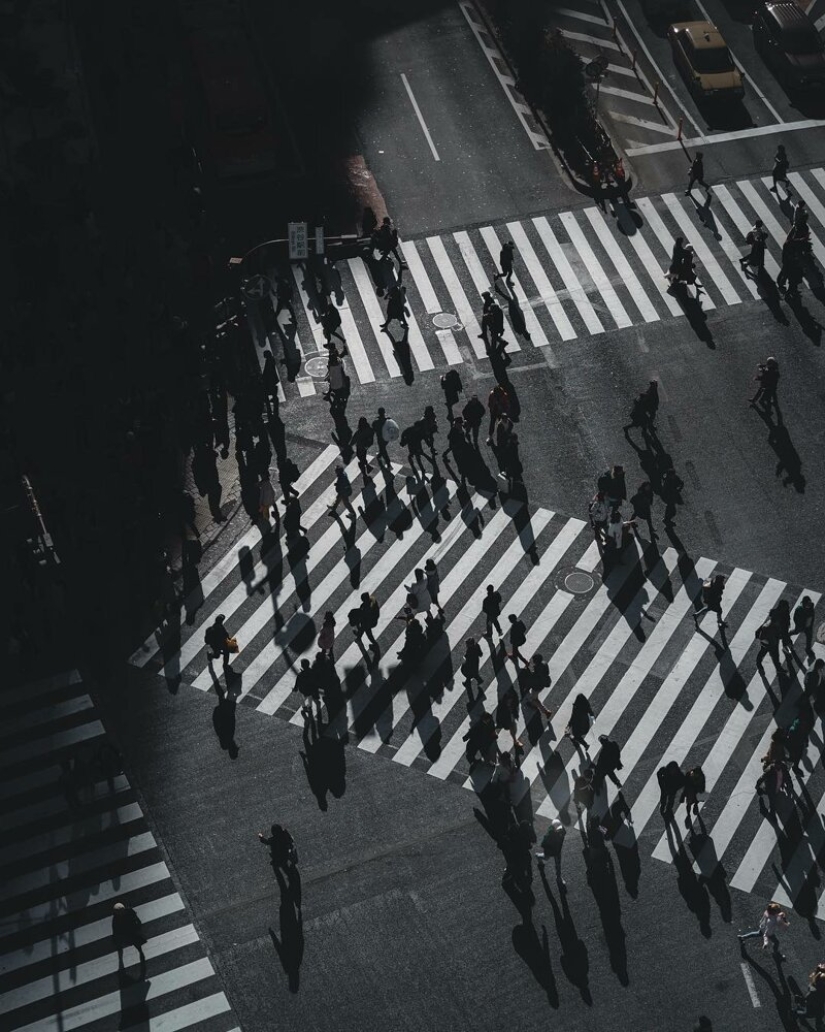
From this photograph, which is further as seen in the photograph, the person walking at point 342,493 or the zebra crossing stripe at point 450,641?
the person walking at point 342,493

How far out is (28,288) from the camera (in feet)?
158

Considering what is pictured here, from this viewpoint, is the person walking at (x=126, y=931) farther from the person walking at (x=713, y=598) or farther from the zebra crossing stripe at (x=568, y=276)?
the zebra crossing stripe at (x=568, y=276)

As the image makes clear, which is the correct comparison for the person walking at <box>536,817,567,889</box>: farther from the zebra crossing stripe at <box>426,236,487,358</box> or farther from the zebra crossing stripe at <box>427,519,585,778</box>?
the zebra crossing stripe at <box>426,236,487,358</box>

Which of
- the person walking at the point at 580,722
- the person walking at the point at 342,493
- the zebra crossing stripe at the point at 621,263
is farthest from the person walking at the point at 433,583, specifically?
the zebra crossing stripe at the point at 621,263

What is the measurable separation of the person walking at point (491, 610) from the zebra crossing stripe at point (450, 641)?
479mm

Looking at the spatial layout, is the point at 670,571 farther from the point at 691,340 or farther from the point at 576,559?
the point at 691,340

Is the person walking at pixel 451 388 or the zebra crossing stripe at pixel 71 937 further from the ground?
the person walking at pixel 451 388

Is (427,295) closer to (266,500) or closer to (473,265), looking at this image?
(473,265)

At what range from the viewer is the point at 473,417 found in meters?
44.9

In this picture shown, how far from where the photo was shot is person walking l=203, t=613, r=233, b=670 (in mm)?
38594

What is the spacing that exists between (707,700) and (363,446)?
12.6 meters

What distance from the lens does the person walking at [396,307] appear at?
48.2m

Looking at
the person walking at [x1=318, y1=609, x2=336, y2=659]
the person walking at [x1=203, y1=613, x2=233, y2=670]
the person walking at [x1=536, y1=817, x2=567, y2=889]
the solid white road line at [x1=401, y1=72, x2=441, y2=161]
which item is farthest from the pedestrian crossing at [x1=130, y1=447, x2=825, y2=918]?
the solid white road line at [x1=401, y1=72, x2=441, y2=161]

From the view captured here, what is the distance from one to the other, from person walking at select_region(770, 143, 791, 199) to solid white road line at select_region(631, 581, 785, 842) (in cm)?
1899
